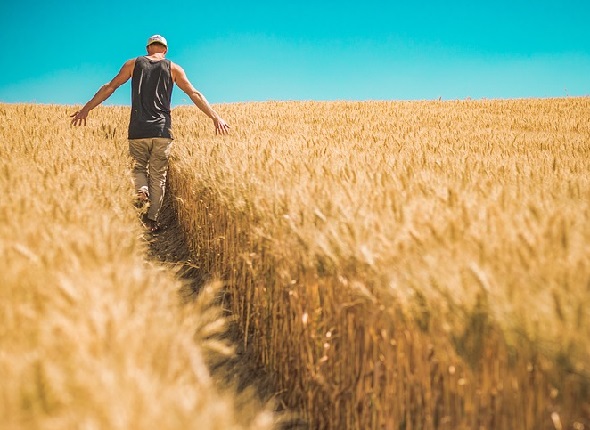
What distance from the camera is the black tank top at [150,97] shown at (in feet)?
18.5

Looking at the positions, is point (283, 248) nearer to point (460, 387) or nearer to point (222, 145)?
point (460, 387)

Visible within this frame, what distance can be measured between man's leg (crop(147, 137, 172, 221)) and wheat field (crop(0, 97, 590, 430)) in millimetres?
2252

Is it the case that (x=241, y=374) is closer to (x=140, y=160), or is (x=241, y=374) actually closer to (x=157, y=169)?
(x=157, y=169)

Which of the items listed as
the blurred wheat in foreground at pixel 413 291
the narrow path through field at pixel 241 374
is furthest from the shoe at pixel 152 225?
the blurred wheat in foreground at pixel 413 291

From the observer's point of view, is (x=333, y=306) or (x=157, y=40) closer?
(x=333, y=306)

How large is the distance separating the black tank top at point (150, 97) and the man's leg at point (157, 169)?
0.13 m

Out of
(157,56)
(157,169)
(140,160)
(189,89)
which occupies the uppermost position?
(157,56)

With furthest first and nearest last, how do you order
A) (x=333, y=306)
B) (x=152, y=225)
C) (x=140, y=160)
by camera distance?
(x=152, y=225)
(x=140, y=160)
(x=333, y=306)

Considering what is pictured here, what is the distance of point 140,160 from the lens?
20.1 feet

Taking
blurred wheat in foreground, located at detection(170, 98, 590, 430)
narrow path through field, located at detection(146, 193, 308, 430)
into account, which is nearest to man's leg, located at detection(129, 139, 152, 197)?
narrow path through field, located at detection(146, 193, 308, 430)

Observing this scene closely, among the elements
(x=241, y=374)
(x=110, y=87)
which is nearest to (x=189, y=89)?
A: (x=110, y=87)

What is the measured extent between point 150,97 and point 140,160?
803 mm

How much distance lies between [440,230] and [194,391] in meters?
1.13

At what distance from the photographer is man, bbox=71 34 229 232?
223 inches
